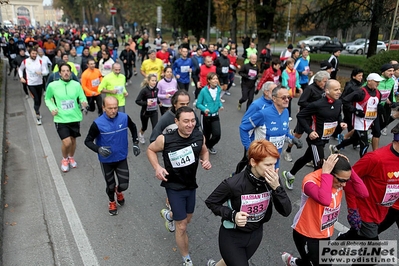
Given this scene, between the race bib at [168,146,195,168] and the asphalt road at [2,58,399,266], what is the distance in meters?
1.19

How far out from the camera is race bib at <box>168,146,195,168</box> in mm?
3557

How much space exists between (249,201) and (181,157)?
103 centimetres

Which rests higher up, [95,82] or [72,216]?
[95,82]

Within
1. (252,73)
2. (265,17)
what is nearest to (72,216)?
(252,73)

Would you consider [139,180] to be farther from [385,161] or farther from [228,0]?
[228,0]

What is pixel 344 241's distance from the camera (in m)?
3.40

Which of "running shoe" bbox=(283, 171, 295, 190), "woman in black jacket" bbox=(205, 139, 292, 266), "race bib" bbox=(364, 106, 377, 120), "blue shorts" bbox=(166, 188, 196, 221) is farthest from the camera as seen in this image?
"race bib" bbox=(364, 106, 377, 120)

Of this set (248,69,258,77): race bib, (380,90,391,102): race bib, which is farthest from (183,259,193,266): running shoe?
(248,69,258,77): race bib

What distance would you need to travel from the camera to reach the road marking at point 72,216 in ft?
13.2

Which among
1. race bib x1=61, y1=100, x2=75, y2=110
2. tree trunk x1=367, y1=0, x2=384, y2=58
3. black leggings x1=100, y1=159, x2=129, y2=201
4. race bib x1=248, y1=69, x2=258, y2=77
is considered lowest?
black leggings x1=100, y1=159, x2=129, y2=201

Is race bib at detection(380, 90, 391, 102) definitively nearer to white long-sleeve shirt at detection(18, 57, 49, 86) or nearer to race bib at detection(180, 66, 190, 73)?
race bib at detection(180, 66, 190, 73)

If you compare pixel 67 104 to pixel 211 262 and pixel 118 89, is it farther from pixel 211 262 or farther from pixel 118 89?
pixel 211 262

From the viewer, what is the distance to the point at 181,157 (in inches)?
141

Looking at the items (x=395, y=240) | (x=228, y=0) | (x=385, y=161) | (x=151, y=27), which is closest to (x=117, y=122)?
(x=385, y=161)
